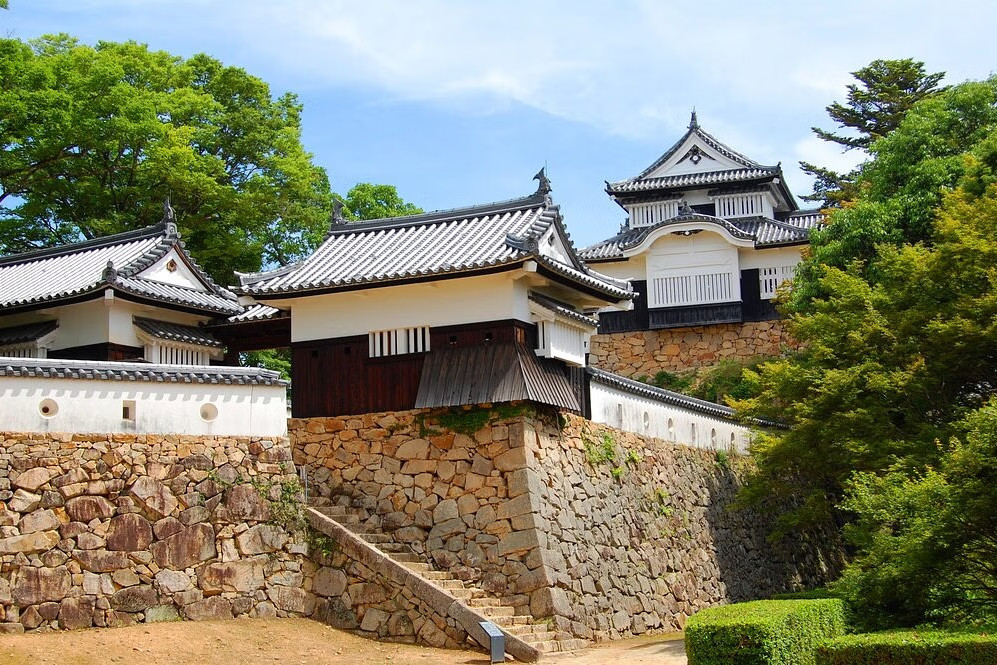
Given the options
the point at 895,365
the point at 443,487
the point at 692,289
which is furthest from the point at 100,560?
the point at 692,289

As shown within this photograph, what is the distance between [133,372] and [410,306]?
18.7 feet

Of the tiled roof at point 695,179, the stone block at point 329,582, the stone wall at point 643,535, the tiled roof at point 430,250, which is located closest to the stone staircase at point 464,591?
the stone wall at point 643,535

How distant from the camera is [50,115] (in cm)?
3562

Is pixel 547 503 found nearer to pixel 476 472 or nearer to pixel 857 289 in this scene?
pixel 476 472

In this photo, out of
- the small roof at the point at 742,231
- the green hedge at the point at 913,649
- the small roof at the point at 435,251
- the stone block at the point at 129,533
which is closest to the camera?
the green hedge at the point at 913,649

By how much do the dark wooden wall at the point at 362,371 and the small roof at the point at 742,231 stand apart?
17.2 metres

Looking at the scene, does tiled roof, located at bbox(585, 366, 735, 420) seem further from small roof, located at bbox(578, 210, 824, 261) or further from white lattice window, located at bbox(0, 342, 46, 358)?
white lattice window, located at bbox(0, 342, 46, 358)

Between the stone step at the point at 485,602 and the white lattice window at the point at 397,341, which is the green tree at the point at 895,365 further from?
the white lattice window at the point at 397,341

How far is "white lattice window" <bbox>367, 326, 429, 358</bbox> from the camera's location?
24281 millimetres

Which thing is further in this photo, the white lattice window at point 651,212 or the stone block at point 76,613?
the white lattice window at point 651,212

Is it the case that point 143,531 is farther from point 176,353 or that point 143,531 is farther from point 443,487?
point 176,353

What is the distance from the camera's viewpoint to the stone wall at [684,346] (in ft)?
132

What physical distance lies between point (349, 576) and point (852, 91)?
35.7 m

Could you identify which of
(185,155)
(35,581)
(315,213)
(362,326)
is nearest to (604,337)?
(315,213)
